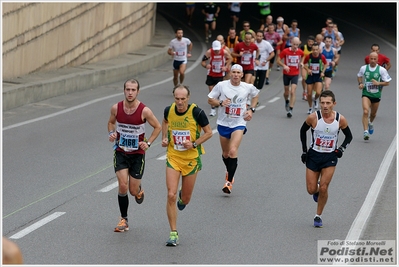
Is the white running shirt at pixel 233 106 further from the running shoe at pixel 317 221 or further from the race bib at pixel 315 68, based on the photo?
the race bib at pixel 315 68

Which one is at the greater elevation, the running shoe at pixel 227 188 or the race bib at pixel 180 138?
the race bib at pixel 180 138

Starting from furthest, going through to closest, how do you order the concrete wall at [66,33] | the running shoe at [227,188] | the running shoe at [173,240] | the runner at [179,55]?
1. the runner at [179,55]
2. the concrete wall at [66,33]
3. the running shoe at [227,188]
4. the running shoe at [173,240]

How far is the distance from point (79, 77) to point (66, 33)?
2604 millimetres

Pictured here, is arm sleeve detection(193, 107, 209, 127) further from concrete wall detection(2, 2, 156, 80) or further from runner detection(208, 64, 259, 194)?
concrete wall detection(2, 2, 156, 80)

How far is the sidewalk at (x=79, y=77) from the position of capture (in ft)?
67.0

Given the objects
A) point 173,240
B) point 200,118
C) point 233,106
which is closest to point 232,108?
point 233,106

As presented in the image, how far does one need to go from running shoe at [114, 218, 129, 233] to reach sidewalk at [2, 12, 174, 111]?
387 inches

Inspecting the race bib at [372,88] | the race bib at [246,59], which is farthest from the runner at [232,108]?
the race bib at [246,59]

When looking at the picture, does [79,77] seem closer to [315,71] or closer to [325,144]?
[315,71]

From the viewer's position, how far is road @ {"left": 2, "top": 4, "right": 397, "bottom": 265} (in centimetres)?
956

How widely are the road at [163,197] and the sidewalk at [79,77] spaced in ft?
1.26

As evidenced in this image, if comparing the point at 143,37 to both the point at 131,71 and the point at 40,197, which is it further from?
the point at 40,197

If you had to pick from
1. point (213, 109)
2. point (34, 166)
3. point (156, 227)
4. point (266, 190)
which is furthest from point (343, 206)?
point (213, 109)

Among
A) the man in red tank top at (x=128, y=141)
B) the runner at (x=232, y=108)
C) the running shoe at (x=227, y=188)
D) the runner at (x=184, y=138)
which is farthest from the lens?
the runner at (x=232, y=108)
